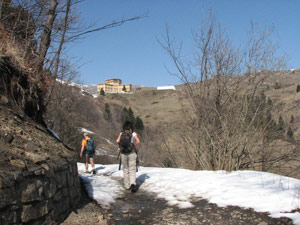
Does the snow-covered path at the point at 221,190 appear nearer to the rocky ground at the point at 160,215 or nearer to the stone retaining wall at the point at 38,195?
the rocky ground at the point at 160,215

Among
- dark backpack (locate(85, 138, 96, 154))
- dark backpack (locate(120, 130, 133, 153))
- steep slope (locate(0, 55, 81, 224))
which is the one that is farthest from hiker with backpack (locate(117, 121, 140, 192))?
dark backpack (locate(85, 138, 96, 154))

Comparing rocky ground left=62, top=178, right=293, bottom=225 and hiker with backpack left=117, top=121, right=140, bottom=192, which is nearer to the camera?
rocky ground left=62, top=178, right=293, bottom=225

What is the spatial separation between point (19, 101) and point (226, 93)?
19.4 feet

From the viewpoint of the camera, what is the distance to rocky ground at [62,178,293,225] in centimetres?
399

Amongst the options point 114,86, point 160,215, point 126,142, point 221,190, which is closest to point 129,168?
point 126,142

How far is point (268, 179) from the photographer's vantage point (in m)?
5.51

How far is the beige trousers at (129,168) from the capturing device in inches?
245

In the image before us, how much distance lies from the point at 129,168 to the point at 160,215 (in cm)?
184

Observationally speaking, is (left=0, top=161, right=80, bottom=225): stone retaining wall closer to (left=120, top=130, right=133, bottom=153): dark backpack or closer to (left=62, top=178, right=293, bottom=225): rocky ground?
(left=62, top=178, right=293, bottom=225): rocky ground

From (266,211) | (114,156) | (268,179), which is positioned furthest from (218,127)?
(114,156)

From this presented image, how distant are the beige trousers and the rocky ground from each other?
0.96m

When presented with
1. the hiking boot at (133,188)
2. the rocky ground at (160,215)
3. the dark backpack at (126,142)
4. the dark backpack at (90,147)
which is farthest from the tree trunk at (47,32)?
the dark backpack at (90,147)

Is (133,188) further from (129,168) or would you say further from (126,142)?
(126,142)

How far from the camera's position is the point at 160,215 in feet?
15.0
